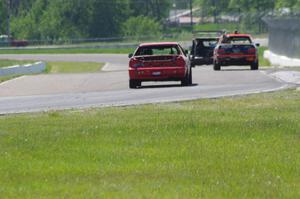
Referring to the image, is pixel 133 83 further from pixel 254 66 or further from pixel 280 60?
pixel 280 60

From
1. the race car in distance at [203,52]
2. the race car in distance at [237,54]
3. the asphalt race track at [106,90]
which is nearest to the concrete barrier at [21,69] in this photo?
the race car in distance at [203,52]

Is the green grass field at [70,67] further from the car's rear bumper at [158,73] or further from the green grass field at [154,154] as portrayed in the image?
the green grass field at [154,154]

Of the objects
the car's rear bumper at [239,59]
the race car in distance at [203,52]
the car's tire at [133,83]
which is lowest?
the race car in distance at [203,52]

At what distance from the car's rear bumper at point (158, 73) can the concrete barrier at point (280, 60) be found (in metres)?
19.4

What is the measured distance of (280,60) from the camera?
55500 millimetres

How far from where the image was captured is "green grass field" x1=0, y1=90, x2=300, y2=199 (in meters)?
10.5

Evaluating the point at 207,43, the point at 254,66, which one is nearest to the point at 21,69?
the point at 207,43

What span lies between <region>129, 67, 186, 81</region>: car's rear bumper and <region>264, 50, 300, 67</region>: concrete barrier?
19367mm

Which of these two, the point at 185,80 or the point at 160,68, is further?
the point at 185,80

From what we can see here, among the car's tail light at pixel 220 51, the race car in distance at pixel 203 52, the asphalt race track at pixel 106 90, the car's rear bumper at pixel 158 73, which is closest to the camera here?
the asphalt race track at pixel 106 90

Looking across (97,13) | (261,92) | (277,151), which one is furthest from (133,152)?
(97,13)

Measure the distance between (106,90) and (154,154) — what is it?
59.4ft

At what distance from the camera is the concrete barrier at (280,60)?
5113cm

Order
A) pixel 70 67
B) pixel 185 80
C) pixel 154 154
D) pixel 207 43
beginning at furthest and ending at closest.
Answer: pixel 70 67
pixel 207 43
pixel 185 80
pixel 154 154
